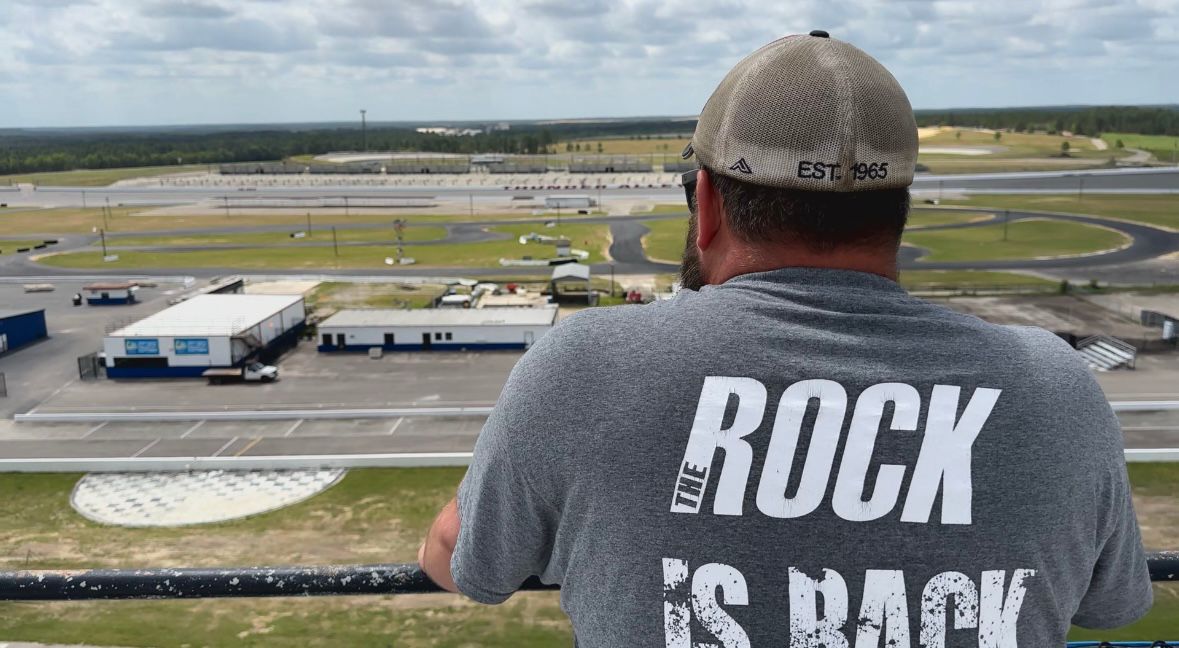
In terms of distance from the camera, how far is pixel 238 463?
2750 centimetres

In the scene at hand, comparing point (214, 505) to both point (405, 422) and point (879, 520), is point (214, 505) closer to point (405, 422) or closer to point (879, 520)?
point (405, 422)

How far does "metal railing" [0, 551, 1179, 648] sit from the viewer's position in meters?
2.85

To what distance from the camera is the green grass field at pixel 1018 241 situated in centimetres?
6669

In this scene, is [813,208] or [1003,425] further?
[813,208]

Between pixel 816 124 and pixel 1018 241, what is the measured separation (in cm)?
7891

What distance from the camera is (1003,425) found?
1.79 meters

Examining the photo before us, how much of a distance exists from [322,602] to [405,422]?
12.8 metres

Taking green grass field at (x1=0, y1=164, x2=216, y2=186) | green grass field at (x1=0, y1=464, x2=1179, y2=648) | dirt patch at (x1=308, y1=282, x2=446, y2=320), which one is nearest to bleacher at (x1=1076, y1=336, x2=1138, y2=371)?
green grass field at (x1=0, y1=464, x2=1179, y2=648)

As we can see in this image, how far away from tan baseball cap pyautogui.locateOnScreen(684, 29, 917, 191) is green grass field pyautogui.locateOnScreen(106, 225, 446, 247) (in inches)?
3001

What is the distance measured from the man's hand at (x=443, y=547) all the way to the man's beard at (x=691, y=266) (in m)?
0.82

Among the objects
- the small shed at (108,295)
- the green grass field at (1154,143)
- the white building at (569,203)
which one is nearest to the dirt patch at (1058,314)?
the small shed at (108,295)

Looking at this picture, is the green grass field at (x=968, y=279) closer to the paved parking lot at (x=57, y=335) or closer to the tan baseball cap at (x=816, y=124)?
the paved parking lot at (x=57, y=335)

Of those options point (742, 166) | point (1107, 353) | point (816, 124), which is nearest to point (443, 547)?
point (742, 166)

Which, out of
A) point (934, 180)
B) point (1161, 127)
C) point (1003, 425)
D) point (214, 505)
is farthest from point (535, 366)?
point (1161, 127)
